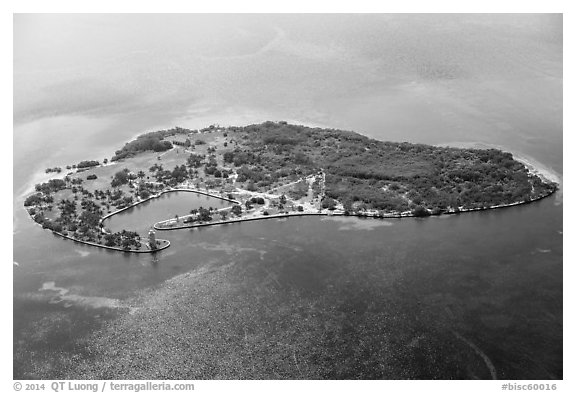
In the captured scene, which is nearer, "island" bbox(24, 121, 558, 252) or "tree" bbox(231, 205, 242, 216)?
"island" bbox(24, 121, 558, 252)

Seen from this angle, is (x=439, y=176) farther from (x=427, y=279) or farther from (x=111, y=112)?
(x=111, y=112)

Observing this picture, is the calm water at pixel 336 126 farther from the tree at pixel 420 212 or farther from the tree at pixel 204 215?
the tree at pixel 204 215

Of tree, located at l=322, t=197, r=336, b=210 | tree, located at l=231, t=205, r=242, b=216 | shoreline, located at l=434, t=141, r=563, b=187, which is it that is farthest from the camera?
shoreline, located at l=434, t=141, r=563, b=187

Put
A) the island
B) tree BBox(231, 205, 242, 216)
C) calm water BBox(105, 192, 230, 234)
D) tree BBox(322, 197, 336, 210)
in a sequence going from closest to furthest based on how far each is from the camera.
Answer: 1. calm water BBox(105, 192, 230, 234)
2. the island
3. tree BBox(231, 205, 242, 216)
4. tree BBox(322, 197, 336, 210)

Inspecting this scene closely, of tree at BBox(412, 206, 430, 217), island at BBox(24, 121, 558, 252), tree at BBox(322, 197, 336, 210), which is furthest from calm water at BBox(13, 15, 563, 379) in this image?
tree at BBox(322, 197, 336, 210)

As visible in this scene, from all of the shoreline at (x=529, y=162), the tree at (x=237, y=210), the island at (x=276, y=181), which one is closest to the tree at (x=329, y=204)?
the island at (x=276, y=181)

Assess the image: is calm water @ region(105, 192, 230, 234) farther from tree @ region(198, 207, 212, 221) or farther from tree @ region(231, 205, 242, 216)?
tree @ region(231, 205, 242, 216)
